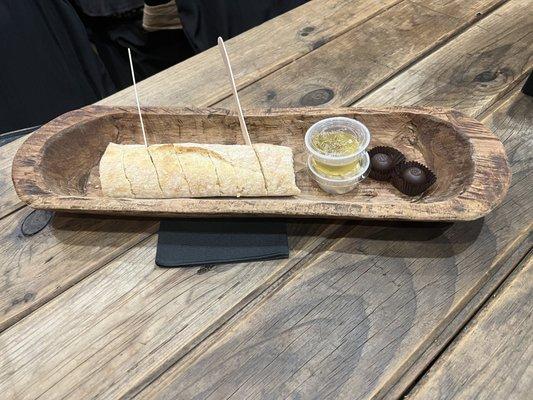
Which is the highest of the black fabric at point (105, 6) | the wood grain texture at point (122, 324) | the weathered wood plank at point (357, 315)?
the black fabric at point (105, 6)

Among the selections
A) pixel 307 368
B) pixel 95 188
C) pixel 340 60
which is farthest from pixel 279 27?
pixel 307 368

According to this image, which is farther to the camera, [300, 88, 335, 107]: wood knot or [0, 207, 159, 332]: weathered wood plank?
[300, 88, 335, 107]: wood knot

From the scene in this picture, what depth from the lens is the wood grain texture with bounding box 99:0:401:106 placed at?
1.68 m

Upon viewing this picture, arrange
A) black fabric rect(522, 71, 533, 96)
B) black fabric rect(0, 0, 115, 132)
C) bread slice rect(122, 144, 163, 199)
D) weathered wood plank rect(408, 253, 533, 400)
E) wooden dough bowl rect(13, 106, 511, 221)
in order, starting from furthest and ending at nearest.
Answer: black fabric rect(0, 0, 115, 132) < black fabric rect(522, 71, 533, 96) < bread slice rect(122, 144, 163, 199) < wooden dough bowl rect(13, 106, 511, 221) < weathered wood plank rect(408, 253, 533, 400)

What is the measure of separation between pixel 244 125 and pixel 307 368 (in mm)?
649

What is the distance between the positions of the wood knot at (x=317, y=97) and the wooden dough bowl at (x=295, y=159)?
0.88ft

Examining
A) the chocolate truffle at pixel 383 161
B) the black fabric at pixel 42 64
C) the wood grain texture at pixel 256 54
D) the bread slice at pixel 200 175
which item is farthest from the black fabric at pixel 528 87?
the black fabric at pixel 42 64

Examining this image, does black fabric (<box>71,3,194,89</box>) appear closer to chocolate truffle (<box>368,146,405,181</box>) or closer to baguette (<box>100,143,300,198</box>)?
baguette (<box>100,143,300,198</box>)

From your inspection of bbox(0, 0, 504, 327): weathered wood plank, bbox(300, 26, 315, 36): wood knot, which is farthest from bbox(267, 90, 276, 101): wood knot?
bbox(0, 0, 504, 327): weathered wood plank

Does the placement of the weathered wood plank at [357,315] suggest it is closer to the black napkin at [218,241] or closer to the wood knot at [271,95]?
the black napkin at [218,241]

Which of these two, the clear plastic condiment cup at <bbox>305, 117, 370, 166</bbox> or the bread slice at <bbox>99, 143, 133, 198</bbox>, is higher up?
the bread slice at <bbox>99, 143, 133, 198</bbox>

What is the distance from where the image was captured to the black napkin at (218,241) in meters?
1.17

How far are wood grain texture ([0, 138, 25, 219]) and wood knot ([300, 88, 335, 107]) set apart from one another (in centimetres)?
96

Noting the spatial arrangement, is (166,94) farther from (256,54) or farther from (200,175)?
(200,175)
